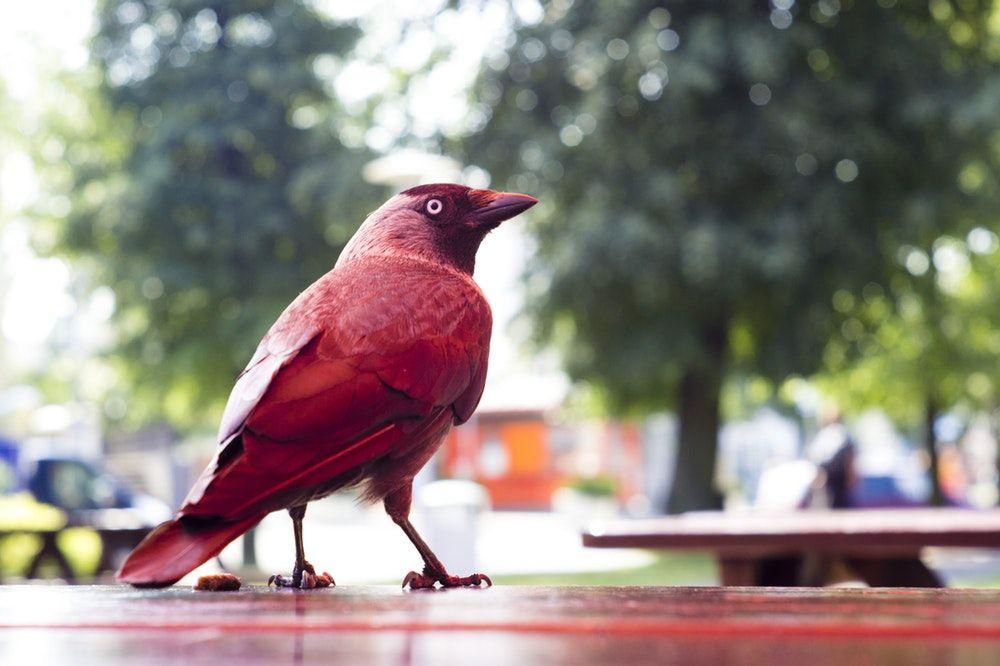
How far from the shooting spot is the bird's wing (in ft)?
4.94

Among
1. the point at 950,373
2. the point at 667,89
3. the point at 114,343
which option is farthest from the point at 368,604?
the point at 950,373

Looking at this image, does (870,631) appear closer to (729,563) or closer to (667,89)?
(729,563)

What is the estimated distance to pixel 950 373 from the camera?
19.9 meters

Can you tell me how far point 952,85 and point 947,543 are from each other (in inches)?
454

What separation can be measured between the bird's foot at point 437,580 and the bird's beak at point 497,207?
23.3 inches

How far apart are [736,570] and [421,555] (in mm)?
2854

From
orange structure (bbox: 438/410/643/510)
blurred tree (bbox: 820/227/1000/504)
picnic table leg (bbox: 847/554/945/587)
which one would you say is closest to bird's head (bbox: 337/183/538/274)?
picnic table leg (bbox: 847/554/945/587)

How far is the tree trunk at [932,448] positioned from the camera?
22656mm

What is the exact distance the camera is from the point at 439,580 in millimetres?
1927

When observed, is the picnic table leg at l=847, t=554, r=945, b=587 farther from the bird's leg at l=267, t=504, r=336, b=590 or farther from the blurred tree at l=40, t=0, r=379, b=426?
the blurred tree at l=40, t=0, r=379, b=426

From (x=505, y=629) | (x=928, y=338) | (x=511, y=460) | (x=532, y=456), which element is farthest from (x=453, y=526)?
(x=511, y=460)

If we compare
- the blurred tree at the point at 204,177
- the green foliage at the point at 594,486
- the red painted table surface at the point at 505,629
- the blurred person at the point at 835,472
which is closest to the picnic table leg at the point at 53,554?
the blurred tree at the point at 204,177

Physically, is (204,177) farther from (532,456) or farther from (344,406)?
(532,456)

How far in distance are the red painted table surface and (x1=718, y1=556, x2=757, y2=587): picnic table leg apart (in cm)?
288
